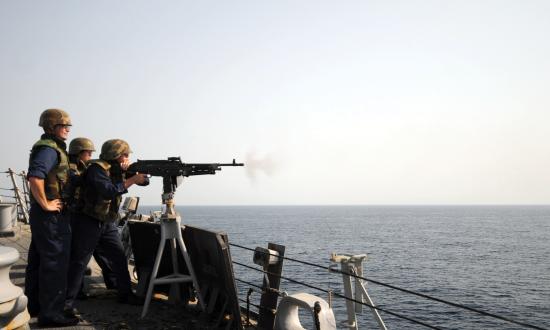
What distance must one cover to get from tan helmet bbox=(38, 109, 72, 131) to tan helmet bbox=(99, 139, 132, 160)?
76 cm

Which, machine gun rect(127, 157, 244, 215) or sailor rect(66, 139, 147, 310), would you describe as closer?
sailor rect(66, 139, 147, 310)

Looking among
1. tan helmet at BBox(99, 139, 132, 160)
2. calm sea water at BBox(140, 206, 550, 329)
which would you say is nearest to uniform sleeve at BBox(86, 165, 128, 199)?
tan helmet at BBox(99, 139, 132, 160)

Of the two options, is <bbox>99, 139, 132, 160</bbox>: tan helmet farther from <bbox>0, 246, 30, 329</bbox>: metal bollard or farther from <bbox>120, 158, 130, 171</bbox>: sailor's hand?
<bbox>0, 246, 30, 329</bbox>: metal bollard

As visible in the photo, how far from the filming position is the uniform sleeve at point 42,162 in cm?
465

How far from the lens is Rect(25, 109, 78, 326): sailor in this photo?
15.5 feet

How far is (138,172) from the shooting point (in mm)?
5883

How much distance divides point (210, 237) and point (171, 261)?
Answer: 128 centimetres

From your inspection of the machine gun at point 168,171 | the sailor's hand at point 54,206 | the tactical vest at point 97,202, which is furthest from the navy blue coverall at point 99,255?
the machine gun at point 168,171

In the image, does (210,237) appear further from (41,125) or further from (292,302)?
(41,125)

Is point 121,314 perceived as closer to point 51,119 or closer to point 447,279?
point 51,119

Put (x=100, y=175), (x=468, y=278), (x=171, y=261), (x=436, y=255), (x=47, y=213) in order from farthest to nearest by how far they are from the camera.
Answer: (x=436, y=255) < (x=468, y=278) < (x=171, y=261) < (x=100, y=175) < (x=47, y=213)

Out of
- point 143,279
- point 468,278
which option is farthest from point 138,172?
point 468,278

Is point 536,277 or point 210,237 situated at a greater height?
point 210,237

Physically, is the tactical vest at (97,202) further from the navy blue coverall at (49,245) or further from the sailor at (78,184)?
the navy blue coverall at (49,245)
